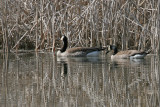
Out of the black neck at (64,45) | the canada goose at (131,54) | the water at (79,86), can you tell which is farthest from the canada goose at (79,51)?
the water at (79,86)

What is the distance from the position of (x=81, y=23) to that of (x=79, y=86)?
257 inches

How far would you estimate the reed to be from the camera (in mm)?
11578

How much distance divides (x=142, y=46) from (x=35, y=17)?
3.27 metres

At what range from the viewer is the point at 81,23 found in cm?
1276

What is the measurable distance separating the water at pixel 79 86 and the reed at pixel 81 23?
8.13ft

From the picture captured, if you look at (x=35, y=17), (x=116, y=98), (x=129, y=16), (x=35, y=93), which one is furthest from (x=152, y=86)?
(x=35, y=17)

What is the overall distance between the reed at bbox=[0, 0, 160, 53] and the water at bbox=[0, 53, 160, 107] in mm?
2479

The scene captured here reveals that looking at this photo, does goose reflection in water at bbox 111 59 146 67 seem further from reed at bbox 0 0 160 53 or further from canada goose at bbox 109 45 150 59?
reed at bbox 0 0 160 53

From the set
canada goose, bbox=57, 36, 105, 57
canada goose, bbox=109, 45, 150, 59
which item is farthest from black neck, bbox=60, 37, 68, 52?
canada goose, bbox=109, 45, 150, 59

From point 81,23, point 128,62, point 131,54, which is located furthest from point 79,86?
point 81,23

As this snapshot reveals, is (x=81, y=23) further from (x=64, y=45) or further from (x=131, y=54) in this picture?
(x=131, y=54)

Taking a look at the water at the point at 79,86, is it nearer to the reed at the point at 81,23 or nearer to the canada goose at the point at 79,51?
the reed at the point at 81,23

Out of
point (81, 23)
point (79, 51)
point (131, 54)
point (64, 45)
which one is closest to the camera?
point (131, 54)

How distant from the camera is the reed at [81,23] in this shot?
11.6 meters
